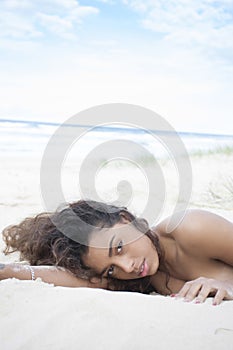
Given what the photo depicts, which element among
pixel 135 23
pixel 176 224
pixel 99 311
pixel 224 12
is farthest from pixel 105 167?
pixel 135 23

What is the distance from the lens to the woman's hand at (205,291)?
2033 millimetres

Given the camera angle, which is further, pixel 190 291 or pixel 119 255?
pixel 119 255

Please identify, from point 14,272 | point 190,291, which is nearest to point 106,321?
point 190,291

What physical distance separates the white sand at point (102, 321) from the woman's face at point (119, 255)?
362mm

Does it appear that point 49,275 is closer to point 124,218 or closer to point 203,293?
point 124,218

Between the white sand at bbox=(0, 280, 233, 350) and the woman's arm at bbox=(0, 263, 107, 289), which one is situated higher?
the white sand at bbox=(0, 280, 233, 350)

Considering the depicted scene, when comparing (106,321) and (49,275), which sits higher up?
(106,321)

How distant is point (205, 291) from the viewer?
2076 mm

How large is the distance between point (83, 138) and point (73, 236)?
12309mm

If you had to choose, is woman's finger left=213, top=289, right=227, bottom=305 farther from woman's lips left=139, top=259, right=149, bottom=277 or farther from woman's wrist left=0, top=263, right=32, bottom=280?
woman's wrist left=0, top=263, right=32, bottom=280

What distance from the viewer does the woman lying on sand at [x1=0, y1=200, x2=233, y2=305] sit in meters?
2.46

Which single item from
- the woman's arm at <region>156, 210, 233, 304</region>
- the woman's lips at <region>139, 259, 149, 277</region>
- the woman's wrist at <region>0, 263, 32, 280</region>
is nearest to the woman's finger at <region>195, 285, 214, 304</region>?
the woman's arm at <region>156, 210, 233, 304</region>

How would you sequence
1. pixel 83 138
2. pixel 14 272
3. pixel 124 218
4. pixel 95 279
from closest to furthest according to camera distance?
1. pixel 14 272
2. pixel 95 279
3. pixel 124 218
4. pixel 83 138

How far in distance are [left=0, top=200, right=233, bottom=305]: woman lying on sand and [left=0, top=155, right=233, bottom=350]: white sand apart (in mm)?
338
